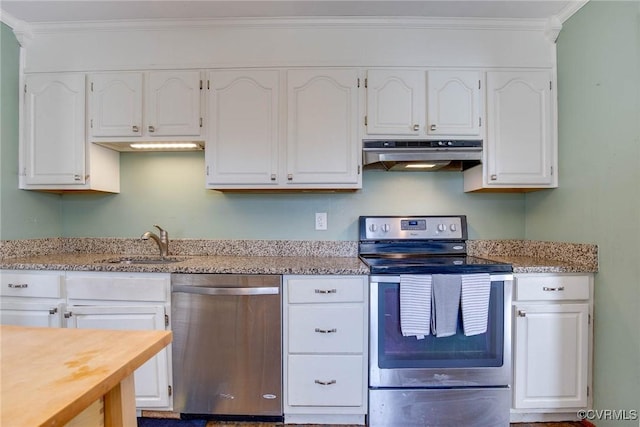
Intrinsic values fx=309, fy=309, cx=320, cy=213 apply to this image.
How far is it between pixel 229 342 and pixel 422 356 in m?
1.08

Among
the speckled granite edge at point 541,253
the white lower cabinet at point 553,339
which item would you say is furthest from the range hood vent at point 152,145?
the white lower cabinet at point 553,339

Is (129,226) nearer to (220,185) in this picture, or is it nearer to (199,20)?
(220,185)

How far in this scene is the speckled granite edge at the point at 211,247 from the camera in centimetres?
228

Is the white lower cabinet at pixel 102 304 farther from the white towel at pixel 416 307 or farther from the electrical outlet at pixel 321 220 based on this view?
the white towel at pixel 416 307

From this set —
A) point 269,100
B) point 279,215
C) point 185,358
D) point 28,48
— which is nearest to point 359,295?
point 279,215

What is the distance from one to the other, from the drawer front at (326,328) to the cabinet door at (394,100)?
1127 mm

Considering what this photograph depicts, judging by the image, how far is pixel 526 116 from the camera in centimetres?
201

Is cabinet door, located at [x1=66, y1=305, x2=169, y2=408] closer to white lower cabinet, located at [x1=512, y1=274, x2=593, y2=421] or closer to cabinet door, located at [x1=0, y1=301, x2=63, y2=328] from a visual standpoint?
cabinet door, located at [x1=0, y1=301, x2=63, y2=328]

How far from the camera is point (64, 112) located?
207 centimetres

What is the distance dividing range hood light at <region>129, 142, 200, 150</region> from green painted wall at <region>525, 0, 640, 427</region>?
2.45m

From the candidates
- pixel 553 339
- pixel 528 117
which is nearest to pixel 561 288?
pixel 553 339

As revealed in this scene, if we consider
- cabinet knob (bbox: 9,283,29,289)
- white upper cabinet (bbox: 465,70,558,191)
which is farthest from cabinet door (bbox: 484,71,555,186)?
cabinet knob (bbox: 9,283,29,289)

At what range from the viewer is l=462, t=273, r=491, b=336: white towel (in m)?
1.67

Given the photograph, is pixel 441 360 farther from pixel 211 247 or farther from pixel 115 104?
pixel 115 104
